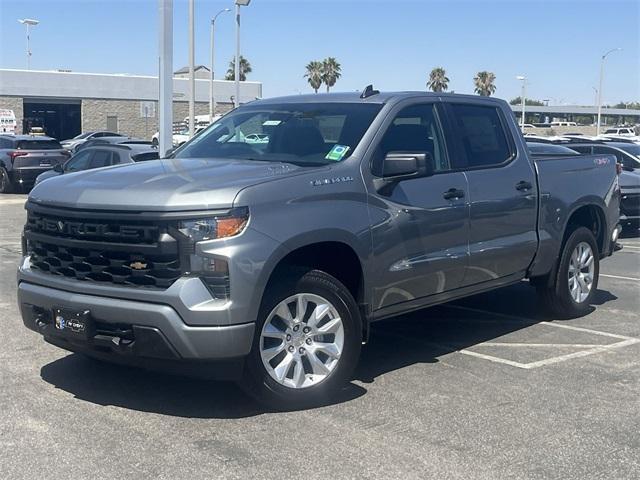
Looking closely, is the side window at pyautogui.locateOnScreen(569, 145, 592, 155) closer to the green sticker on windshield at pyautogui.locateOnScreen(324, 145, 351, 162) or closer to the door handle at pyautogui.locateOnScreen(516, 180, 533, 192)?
the door handle at pyautogui.locateOnScreen(516, 180, 533, 192)

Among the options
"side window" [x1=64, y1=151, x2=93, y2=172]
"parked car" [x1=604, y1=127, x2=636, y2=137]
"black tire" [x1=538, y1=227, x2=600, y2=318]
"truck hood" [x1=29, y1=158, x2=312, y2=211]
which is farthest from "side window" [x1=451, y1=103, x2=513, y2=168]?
"parked car" [x1=604, y1=127, x2=636, y2=137]

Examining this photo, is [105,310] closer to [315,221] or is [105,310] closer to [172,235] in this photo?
[172,235]

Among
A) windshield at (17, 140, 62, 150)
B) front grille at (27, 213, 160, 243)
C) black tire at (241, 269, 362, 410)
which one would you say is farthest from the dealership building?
black tire at (241, 269, 362, 410)

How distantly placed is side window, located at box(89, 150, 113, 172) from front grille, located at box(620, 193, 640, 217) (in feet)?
31.8

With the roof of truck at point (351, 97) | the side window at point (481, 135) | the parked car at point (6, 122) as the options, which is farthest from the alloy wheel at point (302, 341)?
the parked car at point (6, 122)

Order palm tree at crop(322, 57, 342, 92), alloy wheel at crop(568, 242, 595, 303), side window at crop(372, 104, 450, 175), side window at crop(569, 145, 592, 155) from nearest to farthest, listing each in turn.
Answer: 1. side window at crop(372, 104, 450, 175)
2. alloy wheel at crop(568, 242, 595, 303)
3. side window at crop(569, 145, 592, 155)
4. palm tree at crop(322, 57, 342, 92)

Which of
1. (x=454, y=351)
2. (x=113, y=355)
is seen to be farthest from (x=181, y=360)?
(x=454, y=351)

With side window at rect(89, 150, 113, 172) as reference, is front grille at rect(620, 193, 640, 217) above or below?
below

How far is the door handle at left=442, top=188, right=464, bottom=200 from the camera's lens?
6.14m

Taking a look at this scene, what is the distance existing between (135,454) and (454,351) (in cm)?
306

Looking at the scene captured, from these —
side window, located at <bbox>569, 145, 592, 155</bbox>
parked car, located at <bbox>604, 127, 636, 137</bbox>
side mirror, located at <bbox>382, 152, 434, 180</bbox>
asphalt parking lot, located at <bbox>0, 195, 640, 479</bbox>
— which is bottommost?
asphalt parking lot, located at <bbox>0, 195, 640, 479</bbox>

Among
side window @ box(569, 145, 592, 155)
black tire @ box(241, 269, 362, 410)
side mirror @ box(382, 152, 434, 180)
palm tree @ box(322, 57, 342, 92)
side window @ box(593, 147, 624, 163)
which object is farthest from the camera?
palm tree @ box(322, 57, 342, 92)

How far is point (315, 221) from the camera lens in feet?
16.9

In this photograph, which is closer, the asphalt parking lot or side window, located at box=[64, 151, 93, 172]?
the asphalt parking lot
